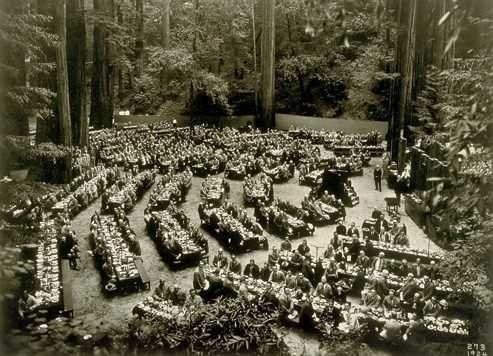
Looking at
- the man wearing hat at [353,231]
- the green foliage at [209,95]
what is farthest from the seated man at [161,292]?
the green foliage at [209,95]

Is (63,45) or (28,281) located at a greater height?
(63,45)

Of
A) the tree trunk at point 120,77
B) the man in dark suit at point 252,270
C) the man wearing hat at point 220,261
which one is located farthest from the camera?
the tree trunk at point 120,77

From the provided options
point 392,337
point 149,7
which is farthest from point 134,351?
point 149,7

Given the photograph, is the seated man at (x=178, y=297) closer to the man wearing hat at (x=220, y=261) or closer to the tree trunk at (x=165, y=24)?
the man wearing hat at (x=220, y=261)

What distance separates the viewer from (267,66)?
3756cm

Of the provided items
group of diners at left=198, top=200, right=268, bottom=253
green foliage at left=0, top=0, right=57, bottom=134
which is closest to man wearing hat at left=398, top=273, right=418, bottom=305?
group of diners at left=198, top=200, right=268, bottom=253

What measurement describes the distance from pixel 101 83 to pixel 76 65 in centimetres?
889

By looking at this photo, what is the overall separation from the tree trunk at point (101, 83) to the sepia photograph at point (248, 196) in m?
0.16

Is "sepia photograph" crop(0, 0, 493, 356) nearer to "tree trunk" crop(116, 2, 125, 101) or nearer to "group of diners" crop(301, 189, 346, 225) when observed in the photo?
"group of diners" crop(301, 189, 346, 225)

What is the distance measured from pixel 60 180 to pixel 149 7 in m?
27.4

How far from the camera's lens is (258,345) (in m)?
9.47

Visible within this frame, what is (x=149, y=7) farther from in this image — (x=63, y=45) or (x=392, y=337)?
(x=392, y=337)

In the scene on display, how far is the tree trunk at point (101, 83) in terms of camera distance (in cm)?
3306

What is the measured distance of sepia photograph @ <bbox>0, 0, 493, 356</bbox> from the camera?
294 inches
